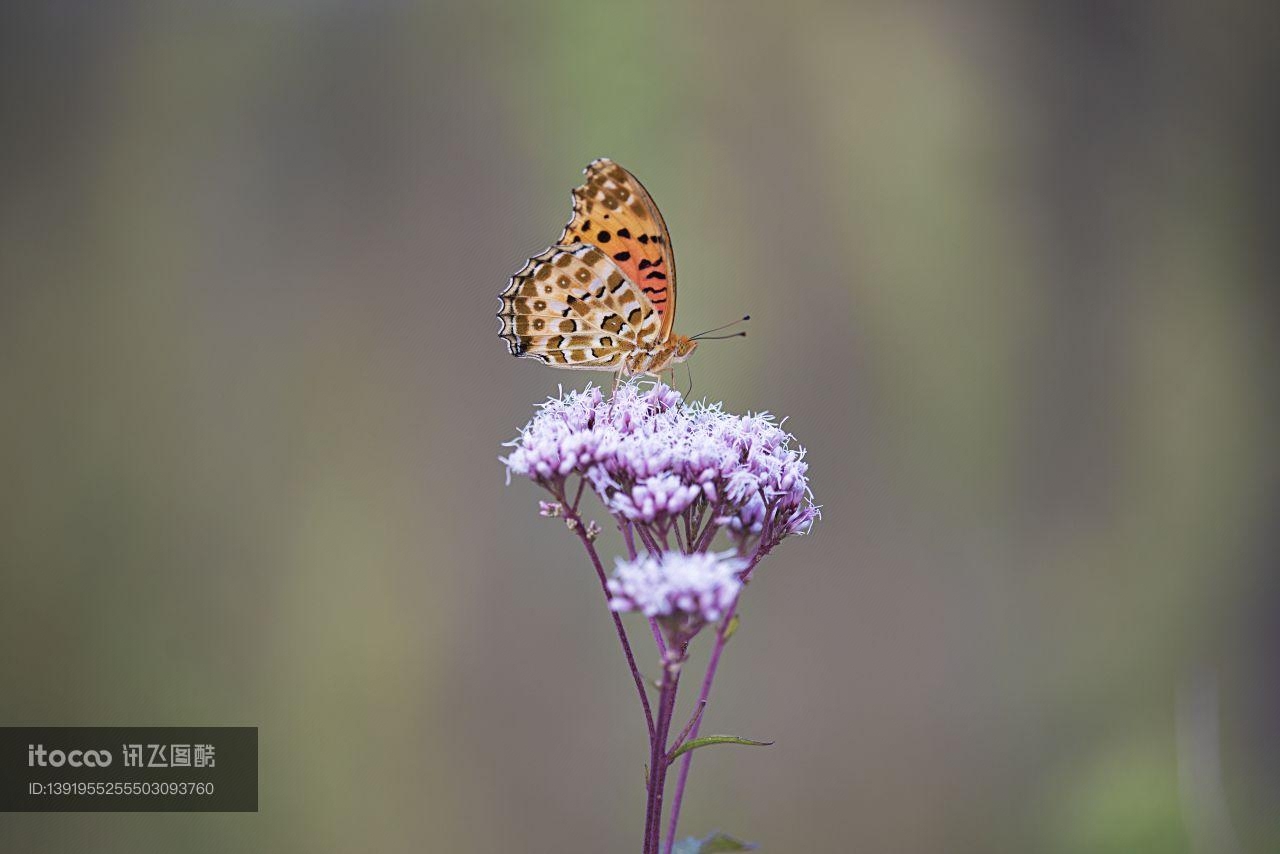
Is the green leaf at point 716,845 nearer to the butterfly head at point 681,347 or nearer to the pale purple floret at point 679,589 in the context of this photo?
the pale purple floret at point 679,589

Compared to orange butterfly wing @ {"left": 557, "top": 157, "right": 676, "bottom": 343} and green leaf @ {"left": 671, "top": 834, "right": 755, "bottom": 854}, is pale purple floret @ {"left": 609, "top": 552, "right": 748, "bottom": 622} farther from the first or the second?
orange butterfly wing @ {"left": 557, "top": 157, "right": 676, "bottom": 343}

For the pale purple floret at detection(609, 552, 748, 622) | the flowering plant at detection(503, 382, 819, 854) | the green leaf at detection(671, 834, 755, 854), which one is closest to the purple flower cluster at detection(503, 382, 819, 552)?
the flowering plant at detection(503, 382, 819, 854)

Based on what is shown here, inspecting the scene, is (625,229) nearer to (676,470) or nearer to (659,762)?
(676,470)

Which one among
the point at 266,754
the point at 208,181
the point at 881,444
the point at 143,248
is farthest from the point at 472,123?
the point at 266,754

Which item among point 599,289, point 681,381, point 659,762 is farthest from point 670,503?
point 681,381

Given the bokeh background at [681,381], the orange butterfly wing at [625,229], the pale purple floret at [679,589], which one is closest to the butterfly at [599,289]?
the orange butterfly wing at [625,229]

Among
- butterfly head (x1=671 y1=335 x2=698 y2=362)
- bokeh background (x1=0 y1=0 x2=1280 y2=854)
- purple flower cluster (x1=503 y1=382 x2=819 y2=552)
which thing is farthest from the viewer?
bokeh background (x1=0 y1=0 x2=1280 y2=854)
